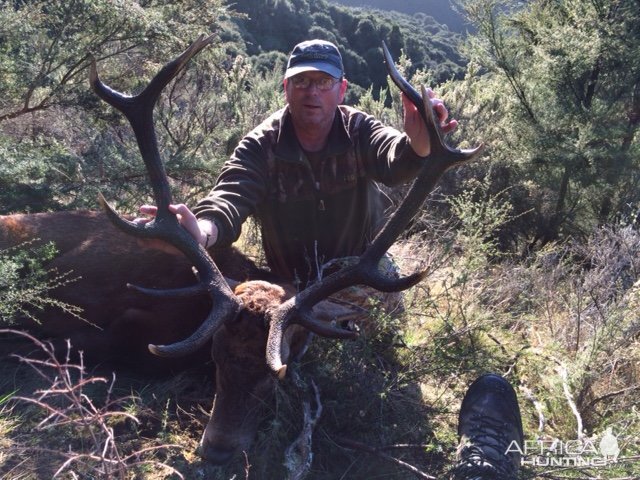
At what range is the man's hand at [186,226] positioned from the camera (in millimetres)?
3141

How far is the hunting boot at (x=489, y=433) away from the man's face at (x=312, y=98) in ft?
6.63

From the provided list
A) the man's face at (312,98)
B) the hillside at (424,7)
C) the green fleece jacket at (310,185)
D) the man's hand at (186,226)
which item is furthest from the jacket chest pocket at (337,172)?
the hillside at (424,7)

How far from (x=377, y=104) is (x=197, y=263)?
22.0 ft

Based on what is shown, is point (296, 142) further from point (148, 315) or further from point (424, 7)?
point (424, 7)

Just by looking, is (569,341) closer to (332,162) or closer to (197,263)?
(332,162)

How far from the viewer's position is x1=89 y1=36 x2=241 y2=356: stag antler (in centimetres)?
297

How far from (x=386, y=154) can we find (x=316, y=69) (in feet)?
2.43

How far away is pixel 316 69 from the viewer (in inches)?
150

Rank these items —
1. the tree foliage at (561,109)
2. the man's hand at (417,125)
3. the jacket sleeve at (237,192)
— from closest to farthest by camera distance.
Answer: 1. the man's hand at (417,125)
2. the jacket sleeve at (237,192)
3. the tree foliage at (561,109)

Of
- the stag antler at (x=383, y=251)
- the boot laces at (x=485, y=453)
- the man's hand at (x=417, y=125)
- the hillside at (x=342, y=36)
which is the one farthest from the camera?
the hillside at (x=342, y=36)

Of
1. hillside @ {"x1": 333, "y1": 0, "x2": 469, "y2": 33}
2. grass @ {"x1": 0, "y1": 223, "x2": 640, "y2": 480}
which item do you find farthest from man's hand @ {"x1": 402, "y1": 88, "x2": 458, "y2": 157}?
hillside @ {"x1": 333, "y1": 0, "x2": 469, "y2": 33}

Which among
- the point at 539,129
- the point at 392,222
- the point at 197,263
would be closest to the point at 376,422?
the point at 392,222

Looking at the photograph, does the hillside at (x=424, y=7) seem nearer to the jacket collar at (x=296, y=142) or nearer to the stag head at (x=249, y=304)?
the jacket collar at (x=296, y=142)

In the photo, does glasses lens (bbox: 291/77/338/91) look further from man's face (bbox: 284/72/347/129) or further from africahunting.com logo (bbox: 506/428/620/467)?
africahunting.com logo (bbox: 506/428/620/467)
